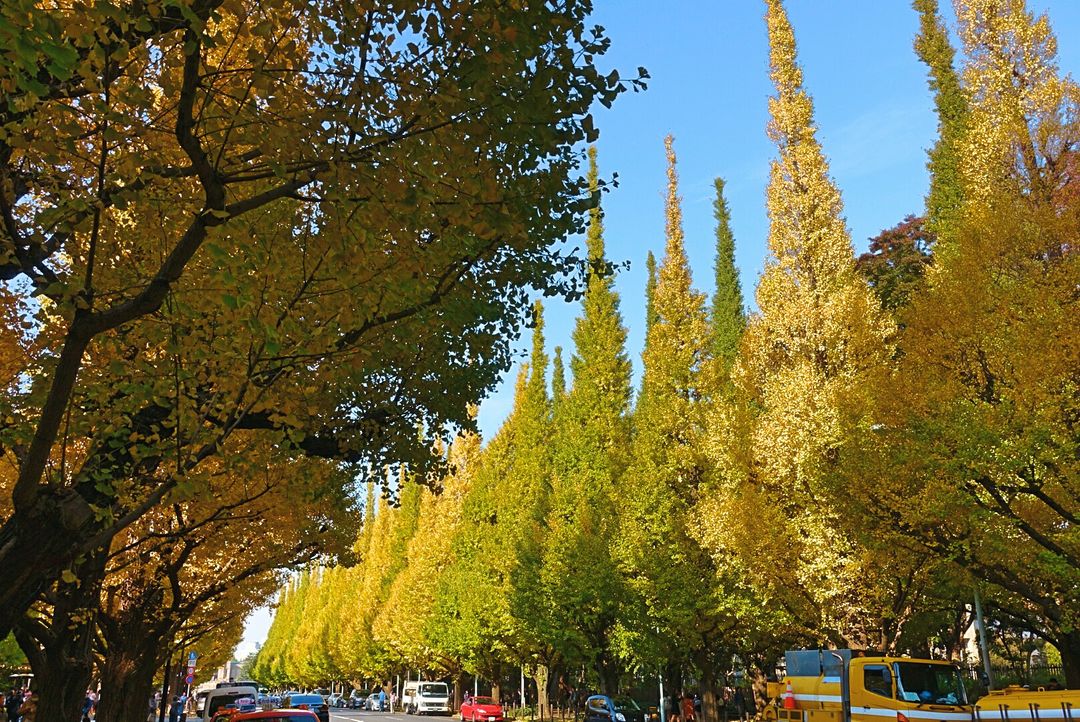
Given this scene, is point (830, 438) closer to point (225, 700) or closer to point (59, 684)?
point (59, 684)

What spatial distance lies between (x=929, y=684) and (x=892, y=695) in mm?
691

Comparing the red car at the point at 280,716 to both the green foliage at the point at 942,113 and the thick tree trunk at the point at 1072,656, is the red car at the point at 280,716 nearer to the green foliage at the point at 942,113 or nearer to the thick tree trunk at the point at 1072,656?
the thick tree trunk at the point at 1072,656

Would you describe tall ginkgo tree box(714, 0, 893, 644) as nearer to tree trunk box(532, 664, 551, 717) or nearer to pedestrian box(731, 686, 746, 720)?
pedestrian box(731, 686, 746, 720)

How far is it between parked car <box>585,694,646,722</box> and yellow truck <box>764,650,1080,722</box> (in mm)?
12057

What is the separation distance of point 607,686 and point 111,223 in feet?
93.1

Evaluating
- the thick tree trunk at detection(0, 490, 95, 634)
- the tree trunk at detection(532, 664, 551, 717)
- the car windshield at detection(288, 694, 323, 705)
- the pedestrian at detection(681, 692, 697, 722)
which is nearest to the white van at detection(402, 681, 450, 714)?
the tree trunk at detection(532, 664, 551, 717)

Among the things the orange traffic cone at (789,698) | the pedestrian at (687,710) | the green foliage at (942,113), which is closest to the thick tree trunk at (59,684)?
the orange traffic cone at (789,698)

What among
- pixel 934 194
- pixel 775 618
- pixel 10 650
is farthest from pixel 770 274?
pixel 10 650

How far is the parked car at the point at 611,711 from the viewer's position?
26781mm

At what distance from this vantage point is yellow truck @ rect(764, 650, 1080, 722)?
10.9m

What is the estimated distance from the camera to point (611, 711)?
26750 millimetres

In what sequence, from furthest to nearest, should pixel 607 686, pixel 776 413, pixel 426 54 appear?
pixel 607 686
pixel 776 413
pixel 426 54

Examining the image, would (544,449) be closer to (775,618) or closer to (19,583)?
(775,618)

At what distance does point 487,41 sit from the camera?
5641 millimetres
